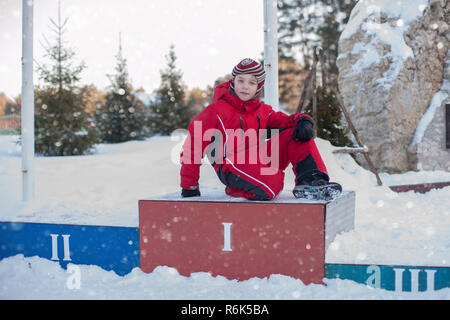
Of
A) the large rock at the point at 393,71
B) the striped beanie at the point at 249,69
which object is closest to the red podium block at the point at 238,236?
the striped beanie at the point at 249,69

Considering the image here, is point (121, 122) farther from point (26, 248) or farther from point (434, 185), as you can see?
point (26, 248)

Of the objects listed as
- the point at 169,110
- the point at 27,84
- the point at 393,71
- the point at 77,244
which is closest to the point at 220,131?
the point at 77,244

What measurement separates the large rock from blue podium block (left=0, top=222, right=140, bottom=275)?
5.87 metres

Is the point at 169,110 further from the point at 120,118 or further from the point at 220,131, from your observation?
the point at 220,131

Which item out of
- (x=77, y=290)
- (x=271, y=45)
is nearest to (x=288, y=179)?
(x=271, y=45)

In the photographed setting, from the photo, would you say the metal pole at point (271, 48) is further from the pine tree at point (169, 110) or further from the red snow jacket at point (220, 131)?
the pine tree at point (169, 110)

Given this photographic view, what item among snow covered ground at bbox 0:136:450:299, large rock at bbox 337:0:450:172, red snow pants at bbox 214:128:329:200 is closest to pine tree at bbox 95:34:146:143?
snow covered ground at bbox 0:136:450:299

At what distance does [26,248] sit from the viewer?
3172 mm

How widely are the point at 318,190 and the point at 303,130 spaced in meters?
0.42

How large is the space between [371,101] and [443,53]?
6.34 ft

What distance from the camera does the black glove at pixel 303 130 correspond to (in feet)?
9.30

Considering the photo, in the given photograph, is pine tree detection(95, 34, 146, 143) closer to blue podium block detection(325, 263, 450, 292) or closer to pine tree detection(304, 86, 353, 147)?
pine tree detection(304, 86, 353, 147)

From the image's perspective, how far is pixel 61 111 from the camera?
10.1 metres

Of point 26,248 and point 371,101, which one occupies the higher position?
point 371,101
